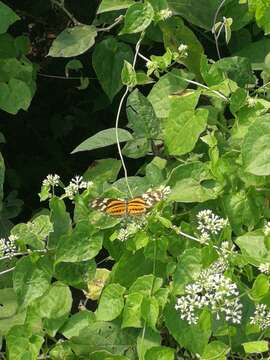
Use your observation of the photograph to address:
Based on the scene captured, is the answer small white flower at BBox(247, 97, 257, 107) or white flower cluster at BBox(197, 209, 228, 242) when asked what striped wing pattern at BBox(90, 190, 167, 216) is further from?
small white flower at BBox(247, 97, 257, 107)

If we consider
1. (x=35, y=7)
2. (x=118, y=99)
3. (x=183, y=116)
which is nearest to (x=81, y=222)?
(x=183, y=116)

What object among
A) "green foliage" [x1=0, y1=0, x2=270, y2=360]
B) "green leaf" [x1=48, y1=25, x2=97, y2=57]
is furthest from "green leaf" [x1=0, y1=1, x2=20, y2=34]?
"green leaf" [x1=48, y1=25, x2=97, y2=57]

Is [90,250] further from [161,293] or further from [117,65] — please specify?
[117,65]

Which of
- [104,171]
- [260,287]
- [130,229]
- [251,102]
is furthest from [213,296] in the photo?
[104,171]

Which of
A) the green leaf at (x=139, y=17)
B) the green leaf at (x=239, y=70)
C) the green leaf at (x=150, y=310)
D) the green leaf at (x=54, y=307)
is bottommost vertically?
the green leaf at (x=54, y=307)

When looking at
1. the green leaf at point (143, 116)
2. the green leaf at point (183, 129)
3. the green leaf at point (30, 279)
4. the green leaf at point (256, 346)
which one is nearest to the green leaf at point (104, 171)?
the green leaf at point (143, 116)

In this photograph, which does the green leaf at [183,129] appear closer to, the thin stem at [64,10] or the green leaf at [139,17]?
the green leaf at [139,17]
